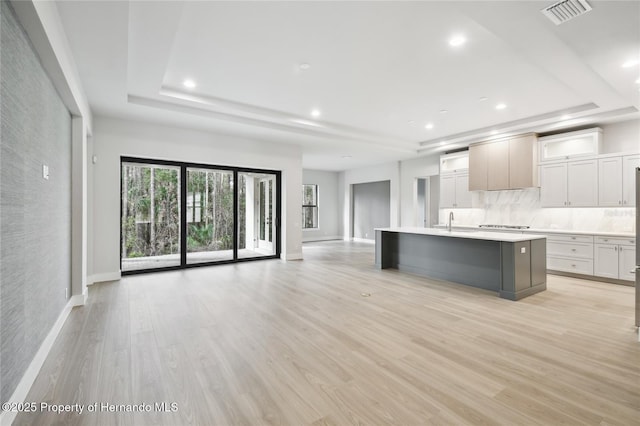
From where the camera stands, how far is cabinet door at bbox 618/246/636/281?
4926 millimetres

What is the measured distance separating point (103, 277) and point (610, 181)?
878 centimetres

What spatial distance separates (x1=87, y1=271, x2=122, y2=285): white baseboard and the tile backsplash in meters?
7.46

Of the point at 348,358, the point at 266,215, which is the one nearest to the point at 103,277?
the point at 266,215

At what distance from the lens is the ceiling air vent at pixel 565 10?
2.41 m

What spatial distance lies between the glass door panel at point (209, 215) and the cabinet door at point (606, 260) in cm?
681

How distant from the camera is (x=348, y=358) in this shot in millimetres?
2547

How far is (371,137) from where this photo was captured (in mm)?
7324

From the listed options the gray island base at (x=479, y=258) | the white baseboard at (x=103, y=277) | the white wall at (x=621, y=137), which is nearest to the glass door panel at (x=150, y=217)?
the white baseboard at (x=103, y=277)

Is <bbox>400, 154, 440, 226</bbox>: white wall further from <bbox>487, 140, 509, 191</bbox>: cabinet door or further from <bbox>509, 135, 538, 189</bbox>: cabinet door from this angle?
<bbox>509, 135, 538, 189</bbox>: cabinet door

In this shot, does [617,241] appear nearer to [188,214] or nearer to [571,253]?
[571,253]

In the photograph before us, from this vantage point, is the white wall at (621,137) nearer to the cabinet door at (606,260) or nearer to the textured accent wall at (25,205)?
the cabinet door at (606,260)

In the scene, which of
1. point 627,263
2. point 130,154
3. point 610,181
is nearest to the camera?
point 627,263

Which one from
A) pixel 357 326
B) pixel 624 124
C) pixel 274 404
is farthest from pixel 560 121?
pixel 274 404

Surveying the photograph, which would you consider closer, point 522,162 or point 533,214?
point 522,162
